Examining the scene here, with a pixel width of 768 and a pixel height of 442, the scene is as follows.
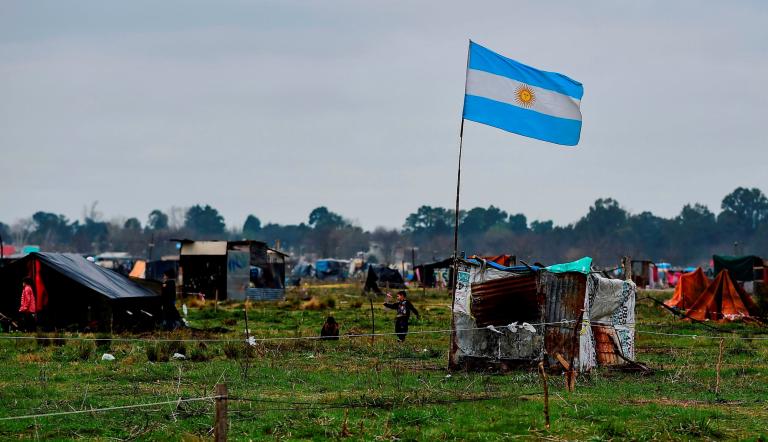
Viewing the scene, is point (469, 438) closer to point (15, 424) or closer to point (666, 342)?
point (15, 424)

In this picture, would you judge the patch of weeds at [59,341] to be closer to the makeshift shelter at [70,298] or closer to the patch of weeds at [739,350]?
the makeshift shelter at [70,298]

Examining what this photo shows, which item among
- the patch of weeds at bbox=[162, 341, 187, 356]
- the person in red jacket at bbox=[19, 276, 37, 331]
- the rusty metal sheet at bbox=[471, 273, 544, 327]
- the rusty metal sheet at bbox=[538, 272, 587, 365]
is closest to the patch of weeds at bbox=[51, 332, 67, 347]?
the patch of weeds at bbox=[162, 341, 187, 356]

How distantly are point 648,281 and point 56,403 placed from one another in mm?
74446

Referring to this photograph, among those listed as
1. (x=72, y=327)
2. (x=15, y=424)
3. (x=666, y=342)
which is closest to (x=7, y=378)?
(x=15, y=424)

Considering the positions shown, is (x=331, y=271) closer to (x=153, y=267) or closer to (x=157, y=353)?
(x=153, y=267)

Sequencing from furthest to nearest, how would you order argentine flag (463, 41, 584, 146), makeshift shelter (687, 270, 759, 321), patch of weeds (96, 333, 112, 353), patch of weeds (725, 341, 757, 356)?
makeshift shelter (687, 270, 759, 321) < patch of weeds (725, 341, 757, 356) < patch of weeds (96, 333, 112, 353) < argentine flag (463, 41, 584, 146)

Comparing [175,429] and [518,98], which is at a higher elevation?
[518,98]

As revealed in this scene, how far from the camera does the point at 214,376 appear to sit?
731 inches

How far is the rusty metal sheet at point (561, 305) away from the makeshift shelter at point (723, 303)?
19820 mm

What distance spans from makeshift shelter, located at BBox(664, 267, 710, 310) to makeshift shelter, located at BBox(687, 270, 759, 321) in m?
3.14

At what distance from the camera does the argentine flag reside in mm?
21062

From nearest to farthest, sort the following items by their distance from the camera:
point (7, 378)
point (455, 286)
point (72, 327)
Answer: point (7, 378) < point (455, 286) < point (72, 327)

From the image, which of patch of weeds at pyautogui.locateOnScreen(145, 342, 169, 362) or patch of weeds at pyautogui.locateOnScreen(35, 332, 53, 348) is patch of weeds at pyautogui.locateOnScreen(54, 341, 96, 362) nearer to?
patch of weeds at pyautogui.locateOnScreen(35, 332, 53, 348)

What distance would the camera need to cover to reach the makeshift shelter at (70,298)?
28.5 metres
